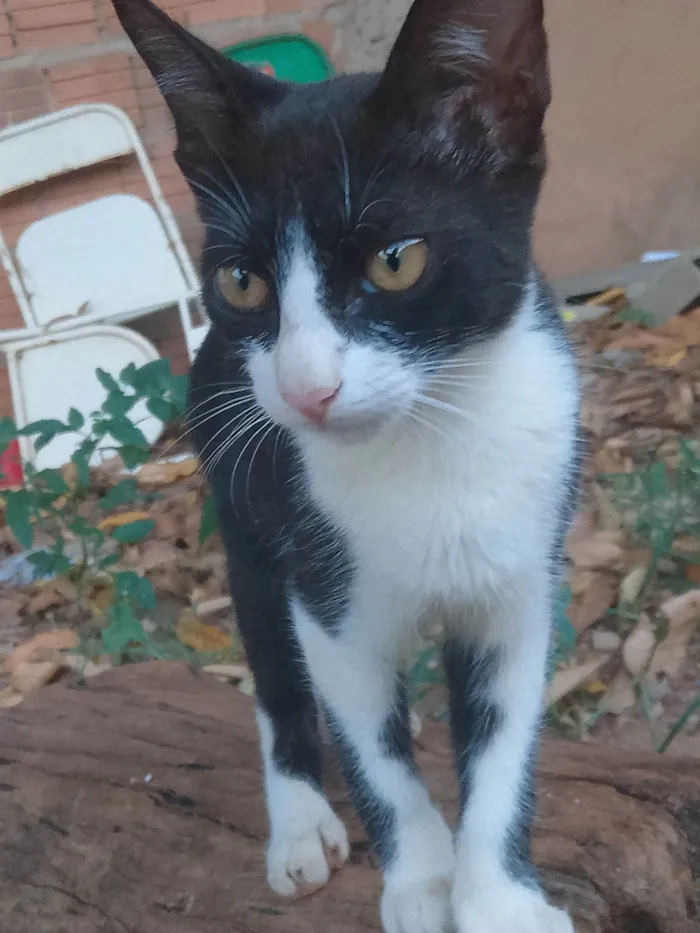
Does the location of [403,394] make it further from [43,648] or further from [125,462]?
[43,648]

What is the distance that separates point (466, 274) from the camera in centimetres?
63

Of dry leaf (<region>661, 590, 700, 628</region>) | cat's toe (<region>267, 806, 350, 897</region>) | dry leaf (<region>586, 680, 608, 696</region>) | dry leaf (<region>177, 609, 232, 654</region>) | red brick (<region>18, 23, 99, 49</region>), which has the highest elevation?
A: red brick (<region>18, 23, 99, 49</region>)

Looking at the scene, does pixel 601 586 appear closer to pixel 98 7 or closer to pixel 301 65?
pixel 301 65

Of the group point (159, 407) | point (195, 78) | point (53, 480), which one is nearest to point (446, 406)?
point (195, 78)

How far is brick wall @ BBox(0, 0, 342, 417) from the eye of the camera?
6.92 feet

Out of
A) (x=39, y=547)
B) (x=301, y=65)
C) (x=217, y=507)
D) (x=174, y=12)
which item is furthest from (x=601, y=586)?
(x=174, y=12)

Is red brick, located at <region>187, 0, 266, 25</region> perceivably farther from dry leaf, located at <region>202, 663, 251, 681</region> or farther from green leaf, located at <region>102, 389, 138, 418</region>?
dry leaf, located at <region>202, 663, 251, 681</region>

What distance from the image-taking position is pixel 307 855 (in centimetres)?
82

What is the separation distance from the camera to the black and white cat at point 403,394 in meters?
0.61

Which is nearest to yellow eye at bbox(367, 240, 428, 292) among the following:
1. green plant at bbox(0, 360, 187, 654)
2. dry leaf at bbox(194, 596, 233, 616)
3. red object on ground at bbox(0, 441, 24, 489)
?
green plant at bbox(0, 360, 187, 654)

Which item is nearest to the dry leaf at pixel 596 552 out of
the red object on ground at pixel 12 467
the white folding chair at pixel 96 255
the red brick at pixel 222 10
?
the white folding chair at pixel 96 255

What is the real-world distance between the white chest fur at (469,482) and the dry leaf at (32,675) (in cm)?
89

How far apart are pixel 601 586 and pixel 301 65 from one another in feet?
4.78

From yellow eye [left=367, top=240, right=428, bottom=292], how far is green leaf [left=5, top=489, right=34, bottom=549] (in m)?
0.83
